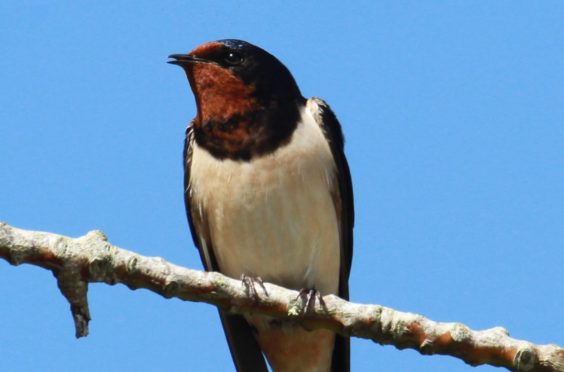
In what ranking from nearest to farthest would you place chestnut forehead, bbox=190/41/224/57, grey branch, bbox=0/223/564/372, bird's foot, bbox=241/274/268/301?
grey branch, bbox=0/223/564/372 < bird's foot, bbox=241/274/268/301 < chestnut forehead, bbox=190/41/224/57

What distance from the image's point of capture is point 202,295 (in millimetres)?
4234

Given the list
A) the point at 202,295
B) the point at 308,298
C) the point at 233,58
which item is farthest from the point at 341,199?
the point at 202,295

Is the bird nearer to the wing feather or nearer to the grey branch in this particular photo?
the wing feather

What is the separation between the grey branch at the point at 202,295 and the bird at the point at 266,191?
5.66ft

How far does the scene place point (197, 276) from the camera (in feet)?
13.8

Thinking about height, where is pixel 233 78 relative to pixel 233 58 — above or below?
below

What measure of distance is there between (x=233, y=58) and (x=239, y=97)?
279 mm

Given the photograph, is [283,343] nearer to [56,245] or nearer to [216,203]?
[216,203]

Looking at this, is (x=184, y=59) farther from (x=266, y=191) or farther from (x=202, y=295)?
(x=202, y=295)

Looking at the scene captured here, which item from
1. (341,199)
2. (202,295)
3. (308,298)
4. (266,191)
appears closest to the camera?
(202,295)

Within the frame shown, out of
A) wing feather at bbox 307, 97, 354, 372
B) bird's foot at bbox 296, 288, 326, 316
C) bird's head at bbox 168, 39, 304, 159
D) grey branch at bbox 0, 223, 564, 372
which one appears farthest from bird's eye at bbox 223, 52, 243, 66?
grey branch at bbox 0, 223, 564, 372

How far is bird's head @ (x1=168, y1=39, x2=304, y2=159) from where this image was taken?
239 inches

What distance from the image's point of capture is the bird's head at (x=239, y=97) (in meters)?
6.07

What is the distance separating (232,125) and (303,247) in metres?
0.77
